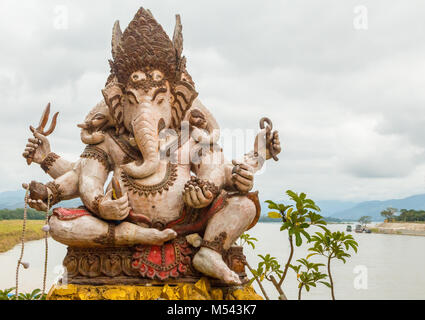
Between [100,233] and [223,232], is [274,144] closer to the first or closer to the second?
[223,232]

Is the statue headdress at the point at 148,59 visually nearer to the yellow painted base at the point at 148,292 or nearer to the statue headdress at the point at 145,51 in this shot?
the statue headdress at the point at 145,51

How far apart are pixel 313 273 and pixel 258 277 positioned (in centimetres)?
50

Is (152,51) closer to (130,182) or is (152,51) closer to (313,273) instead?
(130,182)

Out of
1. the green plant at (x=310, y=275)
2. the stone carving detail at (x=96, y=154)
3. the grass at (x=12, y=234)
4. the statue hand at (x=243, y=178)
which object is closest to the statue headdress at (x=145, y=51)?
the stone carving detail at (x=96, y=154)

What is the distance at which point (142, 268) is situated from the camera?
2.42 meters

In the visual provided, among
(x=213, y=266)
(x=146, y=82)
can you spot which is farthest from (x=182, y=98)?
(x=213, y=266)

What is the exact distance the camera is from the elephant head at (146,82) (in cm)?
263

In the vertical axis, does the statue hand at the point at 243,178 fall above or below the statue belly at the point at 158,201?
above

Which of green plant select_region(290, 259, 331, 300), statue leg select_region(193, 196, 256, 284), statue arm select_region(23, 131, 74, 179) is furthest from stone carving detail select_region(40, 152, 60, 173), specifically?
green plant select_region(290, 259, 331, 300)

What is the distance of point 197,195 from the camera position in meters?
2.35

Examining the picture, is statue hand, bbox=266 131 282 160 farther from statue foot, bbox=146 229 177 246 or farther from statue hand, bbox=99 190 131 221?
statue hand, bbox=99 190 131 221

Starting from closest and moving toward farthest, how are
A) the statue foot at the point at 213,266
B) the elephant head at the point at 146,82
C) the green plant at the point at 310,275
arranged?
the statue foot at the point at 213,266 → the elephant head at the point at 146,82 → the green plant at the point at 310,275

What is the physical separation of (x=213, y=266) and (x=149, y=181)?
0.67 metres
